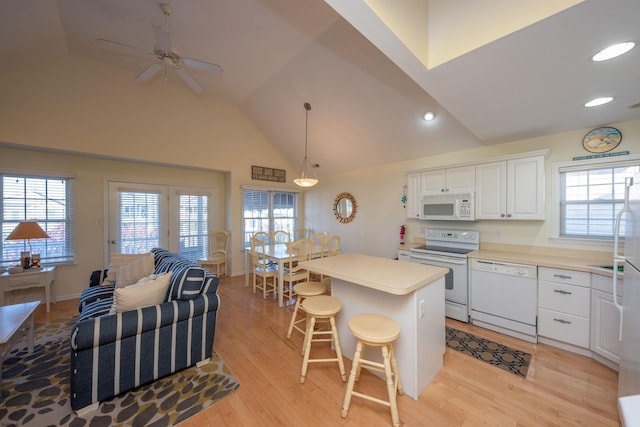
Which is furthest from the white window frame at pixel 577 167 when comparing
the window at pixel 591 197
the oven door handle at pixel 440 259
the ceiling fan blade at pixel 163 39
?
the ceiling fan blade at pixel 163 39

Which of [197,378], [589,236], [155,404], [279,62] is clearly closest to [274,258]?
[197,378]

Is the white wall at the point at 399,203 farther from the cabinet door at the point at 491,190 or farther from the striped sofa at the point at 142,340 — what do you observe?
the striped sofa at the point at 142,340

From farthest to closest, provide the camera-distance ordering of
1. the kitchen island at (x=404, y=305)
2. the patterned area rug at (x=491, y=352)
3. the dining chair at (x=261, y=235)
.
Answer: the dining chair at (x=261, y=235) < the patterned area rug at (x=491, y=352) < the kitchen island at (x=404, y=305)

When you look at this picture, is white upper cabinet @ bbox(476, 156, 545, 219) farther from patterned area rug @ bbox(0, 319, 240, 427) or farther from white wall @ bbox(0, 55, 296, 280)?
white wall @ bbox(0, 55, 296, 280)

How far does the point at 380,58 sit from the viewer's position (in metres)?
2.76

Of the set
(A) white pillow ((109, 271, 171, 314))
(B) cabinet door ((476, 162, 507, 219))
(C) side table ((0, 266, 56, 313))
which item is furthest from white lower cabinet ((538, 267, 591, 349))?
(C) side table ((0, 266, 56, 313))

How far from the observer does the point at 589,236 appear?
2695mm

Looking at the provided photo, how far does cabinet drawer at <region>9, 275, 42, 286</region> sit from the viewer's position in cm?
303

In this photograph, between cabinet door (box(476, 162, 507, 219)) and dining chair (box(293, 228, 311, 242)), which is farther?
dining chair (box(293, 228, 311, 242))

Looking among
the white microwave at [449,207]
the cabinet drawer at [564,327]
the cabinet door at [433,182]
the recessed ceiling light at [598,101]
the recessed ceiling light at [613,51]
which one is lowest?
the cabinet drawer at [564,327]

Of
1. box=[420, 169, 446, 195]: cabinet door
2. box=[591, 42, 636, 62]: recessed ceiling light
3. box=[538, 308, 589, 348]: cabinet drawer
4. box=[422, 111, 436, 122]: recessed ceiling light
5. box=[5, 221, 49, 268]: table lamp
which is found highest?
box=[422, 111, 436, 122]: recessed ceiling light

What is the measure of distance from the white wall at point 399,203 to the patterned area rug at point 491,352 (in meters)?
1.40

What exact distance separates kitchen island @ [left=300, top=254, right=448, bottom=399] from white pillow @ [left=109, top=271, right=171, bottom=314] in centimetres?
125

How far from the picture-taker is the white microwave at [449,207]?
10.6 ft
